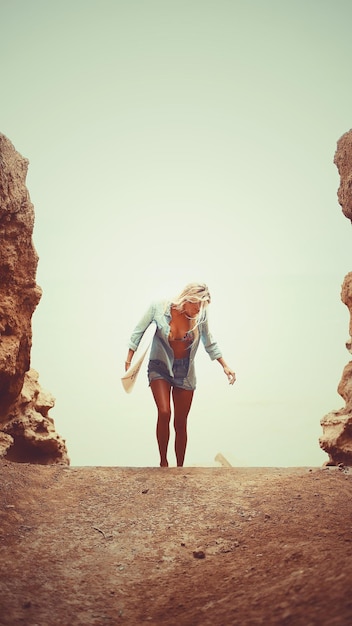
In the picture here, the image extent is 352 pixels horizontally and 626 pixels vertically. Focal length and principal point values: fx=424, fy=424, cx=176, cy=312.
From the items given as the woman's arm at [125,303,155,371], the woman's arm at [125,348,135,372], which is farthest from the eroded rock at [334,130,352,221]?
the woman's arm at [125,348,135,372]

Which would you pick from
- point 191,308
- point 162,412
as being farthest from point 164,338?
point 162,412

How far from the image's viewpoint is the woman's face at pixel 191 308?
Result: 15.9 ft

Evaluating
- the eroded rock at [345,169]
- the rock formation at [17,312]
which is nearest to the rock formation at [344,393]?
the eroded rock at [345,169]

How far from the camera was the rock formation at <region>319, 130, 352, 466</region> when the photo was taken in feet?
14.4

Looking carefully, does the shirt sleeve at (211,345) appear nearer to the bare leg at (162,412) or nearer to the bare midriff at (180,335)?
the bare midriff at (180,335)

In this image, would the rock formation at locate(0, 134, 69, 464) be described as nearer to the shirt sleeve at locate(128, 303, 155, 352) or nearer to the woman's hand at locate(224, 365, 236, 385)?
the shirt sleeve at locate(128, 303, 155, 352)

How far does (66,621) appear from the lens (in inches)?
71.7

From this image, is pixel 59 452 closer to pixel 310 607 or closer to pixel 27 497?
pixel 27 497

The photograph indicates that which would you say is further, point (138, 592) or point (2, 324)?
point (2, 324)

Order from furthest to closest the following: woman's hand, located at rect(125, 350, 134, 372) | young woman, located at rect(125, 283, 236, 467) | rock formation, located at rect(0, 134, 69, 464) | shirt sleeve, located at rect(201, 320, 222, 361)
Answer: shirt sleeve, located at rect(201, 320, 222, 361)
woman's hand, located at rect(125, 350, 134, 372)
young woman, located at rect(125, 283, 236, 467)
rock formation, located at rect(0, 134, 69, 464)

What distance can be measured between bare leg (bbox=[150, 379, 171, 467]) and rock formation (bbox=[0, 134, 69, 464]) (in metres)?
1.38

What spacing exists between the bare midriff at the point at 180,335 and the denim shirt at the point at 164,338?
52 millimetres

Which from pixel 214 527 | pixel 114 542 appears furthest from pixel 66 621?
pixel 214 527

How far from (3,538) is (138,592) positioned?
1.03 meters
